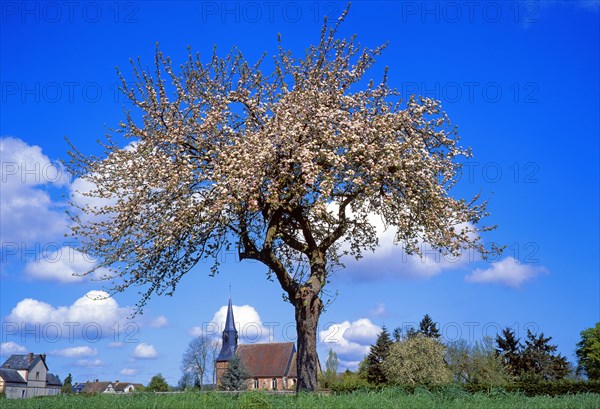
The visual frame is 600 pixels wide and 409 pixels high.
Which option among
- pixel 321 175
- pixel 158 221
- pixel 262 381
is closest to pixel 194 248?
pixel 158 221

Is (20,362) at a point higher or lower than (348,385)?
higher

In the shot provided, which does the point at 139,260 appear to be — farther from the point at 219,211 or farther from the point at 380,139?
the point at 380,139

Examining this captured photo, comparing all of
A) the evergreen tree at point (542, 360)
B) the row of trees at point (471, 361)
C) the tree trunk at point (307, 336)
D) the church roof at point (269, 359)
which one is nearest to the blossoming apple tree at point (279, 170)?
the tree trunk at point (307, 336)

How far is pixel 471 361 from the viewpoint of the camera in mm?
58125

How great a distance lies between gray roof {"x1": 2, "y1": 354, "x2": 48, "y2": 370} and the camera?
88.8m

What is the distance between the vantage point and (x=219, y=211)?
15.1 m

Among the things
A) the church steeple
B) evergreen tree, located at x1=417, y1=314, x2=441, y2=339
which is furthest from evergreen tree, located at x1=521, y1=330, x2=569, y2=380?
the church steeple

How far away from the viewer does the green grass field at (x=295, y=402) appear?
10086 mm

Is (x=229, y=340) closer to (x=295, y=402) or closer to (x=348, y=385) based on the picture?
(x=348, y=385)

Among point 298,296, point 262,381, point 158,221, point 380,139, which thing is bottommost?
point 262,381

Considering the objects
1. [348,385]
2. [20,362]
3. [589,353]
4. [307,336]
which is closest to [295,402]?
[307,336]

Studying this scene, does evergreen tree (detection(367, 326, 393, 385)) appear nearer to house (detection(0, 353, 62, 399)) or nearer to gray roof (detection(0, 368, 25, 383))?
house (detection(0, 353, 62, 399))

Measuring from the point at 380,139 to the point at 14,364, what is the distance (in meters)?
91.6

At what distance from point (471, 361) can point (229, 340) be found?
3836 cm
